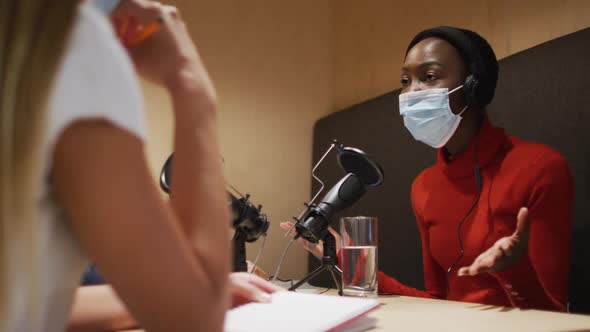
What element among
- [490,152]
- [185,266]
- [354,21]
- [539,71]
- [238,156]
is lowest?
[238,156]

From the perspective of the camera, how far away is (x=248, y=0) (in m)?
2.66

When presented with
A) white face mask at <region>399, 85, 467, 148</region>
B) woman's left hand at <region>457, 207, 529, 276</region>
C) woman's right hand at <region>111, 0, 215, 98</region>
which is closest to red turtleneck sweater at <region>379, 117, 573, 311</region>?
white face mask at <region>399, 85, 467, 148</region>

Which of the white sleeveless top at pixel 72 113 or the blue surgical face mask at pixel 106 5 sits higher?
the blue surgical face mask at pixel 106 5

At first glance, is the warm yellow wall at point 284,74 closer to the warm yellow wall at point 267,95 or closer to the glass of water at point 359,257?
the warm yellow wall at point 267,95

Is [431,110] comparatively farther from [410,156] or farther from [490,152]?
[410,156]

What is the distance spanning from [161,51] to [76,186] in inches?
7.9

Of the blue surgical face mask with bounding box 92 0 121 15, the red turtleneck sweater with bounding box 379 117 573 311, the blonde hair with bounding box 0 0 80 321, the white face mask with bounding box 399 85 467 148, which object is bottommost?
the red turtleneck sweater with bounding box 379 117 573 311

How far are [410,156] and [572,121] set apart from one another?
2.16ft

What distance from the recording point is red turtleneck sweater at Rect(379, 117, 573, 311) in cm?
129

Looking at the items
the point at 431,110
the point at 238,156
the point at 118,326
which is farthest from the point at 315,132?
the point at 118,326

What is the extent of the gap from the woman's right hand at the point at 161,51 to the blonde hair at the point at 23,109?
0.39ft

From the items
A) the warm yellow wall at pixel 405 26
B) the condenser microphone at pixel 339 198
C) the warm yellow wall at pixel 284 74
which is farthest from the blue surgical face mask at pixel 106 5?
Result: the warm yellow wall at pixel 284 74

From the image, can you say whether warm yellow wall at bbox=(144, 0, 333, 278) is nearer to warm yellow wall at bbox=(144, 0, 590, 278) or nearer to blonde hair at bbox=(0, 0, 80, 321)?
warm yellow wall at bbox=(144, 0, 590, 278)

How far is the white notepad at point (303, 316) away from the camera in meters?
0.65
